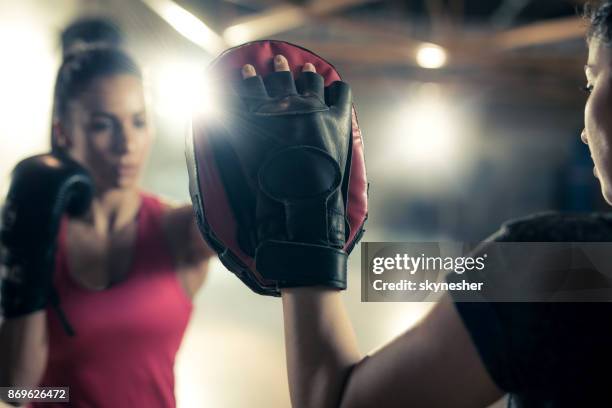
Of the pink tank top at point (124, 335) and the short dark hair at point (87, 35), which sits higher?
the short dark hair at point (87, 35)

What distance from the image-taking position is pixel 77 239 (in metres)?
0.86

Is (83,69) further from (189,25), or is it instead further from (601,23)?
(189,25)

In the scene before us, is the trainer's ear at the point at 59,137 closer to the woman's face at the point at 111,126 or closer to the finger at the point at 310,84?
the woman's face at the point at 111,126

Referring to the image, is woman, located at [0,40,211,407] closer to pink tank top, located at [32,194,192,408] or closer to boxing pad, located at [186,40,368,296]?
pink tank top, located at [32,194,192,408]

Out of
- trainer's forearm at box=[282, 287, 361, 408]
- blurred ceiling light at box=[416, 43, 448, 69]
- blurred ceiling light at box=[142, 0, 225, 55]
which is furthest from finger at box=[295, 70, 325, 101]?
blurred ceiling light at box=[416, 43, 448, 69]

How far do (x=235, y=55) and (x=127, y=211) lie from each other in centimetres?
51

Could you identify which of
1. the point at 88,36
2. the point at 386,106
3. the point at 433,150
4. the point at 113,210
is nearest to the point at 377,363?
the point at 113,210

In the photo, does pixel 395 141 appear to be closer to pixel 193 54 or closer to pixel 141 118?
pixel 193 54

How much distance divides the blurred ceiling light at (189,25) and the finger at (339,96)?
1.50 m

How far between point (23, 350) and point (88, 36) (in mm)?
536

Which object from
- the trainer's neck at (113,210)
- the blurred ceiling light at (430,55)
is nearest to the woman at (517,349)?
the trainer's neck at (113,210)

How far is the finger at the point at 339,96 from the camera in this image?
465 mm

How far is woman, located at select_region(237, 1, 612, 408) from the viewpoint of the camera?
35cm

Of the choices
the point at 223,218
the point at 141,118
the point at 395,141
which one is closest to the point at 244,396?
the point at 141,118
